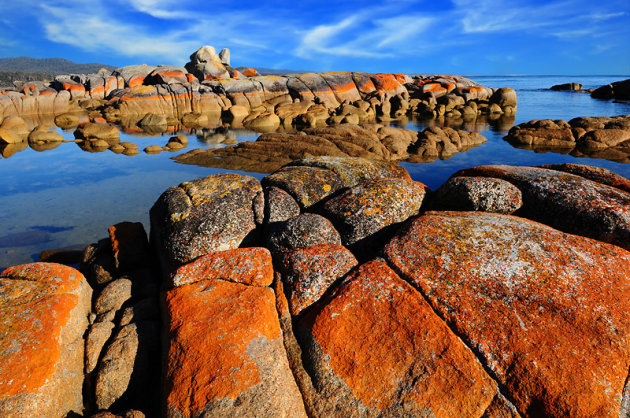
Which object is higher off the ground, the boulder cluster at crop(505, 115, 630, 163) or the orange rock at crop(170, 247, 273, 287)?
the orange rock at crop(170, 247, 273, 287)

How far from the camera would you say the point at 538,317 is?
3.76m

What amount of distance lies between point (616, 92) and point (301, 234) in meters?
104

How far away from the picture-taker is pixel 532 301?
3.94 metres

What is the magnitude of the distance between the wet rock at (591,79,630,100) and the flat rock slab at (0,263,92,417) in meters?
103

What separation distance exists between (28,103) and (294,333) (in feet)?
194

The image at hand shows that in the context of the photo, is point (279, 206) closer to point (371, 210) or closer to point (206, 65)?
point (371, 210)

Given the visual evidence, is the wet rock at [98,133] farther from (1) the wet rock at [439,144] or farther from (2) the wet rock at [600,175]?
(2) the wet rock at [600,175]

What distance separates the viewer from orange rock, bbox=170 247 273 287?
5.00 meters

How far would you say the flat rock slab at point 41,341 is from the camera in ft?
12.4

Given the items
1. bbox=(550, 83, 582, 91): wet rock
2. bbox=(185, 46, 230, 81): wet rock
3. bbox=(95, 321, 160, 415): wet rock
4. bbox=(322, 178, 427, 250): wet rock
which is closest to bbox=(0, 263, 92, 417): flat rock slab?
bbox=(95, 321, 160, 415): wet rock

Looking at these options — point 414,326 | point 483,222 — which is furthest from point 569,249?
point 414,326

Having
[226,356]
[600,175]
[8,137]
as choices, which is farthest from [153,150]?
[600,175]

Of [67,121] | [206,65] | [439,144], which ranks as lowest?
[439,144]

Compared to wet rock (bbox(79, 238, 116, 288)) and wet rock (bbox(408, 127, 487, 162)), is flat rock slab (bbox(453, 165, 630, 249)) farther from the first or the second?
wet rock (bbox(408, 127, 487, 162))
